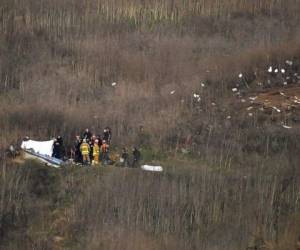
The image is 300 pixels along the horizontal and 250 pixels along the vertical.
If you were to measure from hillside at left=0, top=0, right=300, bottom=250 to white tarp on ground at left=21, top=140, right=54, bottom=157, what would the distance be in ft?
1.78

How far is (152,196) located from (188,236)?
44.9 inches

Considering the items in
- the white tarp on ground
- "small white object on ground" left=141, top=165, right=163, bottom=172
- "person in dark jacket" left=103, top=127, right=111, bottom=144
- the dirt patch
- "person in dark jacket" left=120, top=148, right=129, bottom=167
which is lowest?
"small white object on ground" left=141, top=165, right=163, bottom=172

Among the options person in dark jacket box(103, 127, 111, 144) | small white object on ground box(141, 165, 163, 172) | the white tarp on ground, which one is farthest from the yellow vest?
small white object on ground box(141, 165, 163, 172)

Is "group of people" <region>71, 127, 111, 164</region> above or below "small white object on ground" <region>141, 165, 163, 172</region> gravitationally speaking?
above

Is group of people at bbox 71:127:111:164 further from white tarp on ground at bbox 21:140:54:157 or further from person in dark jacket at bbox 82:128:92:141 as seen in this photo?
white tarp on ground at bbox 21:140:54:157

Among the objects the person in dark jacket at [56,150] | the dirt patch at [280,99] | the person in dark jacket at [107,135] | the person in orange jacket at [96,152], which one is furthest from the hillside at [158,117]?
the person in dark jacket at [56,150]

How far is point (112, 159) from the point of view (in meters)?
14.0

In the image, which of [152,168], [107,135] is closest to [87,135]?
[107,135]

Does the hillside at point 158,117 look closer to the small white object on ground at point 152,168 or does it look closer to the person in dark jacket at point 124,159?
the small white object on ground at point 152,168

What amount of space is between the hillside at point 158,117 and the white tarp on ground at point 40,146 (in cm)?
54

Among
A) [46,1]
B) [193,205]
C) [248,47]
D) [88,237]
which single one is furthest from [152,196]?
[46,1]

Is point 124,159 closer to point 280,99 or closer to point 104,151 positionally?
point 104,151

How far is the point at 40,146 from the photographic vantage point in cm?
1379

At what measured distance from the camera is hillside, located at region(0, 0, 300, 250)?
37.7 feet
